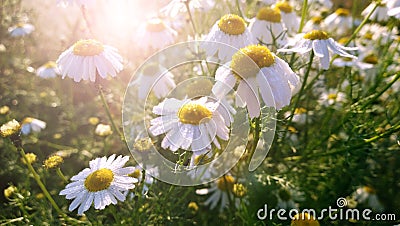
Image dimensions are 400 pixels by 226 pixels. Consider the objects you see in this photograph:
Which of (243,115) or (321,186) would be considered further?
(321,186)

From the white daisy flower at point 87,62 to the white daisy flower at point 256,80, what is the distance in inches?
25.1

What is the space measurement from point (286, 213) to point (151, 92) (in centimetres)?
103

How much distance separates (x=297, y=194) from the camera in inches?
88.5

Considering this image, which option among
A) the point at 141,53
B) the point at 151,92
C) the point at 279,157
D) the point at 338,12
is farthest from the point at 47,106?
the point at 338,12

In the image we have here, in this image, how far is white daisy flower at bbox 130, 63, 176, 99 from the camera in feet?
7.68

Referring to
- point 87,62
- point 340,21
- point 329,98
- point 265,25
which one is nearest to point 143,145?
point 87,62

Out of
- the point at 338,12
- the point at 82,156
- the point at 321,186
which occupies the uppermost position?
the point at 338,12

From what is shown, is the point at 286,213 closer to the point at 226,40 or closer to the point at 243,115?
the point at 243,115

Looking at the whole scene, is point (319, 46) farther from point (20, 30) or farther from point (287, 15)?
point (20, 30)

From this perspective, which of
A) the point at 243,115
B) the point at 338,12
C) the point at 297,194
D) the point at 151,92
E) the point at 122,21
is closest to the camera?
the point at 243,115

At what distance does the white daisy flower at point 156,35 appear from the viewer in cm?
249

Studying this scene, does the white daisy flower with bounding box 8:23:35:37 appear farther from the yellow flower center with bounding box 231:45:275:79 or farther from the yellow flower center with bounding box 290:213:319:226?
the yellow flower center with bounding box 290:213:319:226

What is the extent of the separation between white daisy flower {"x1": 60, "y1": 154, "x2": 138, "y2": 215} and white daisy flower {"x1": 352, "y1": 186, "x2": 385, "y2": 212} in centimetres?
158

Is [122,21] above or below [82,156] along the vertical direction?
above
